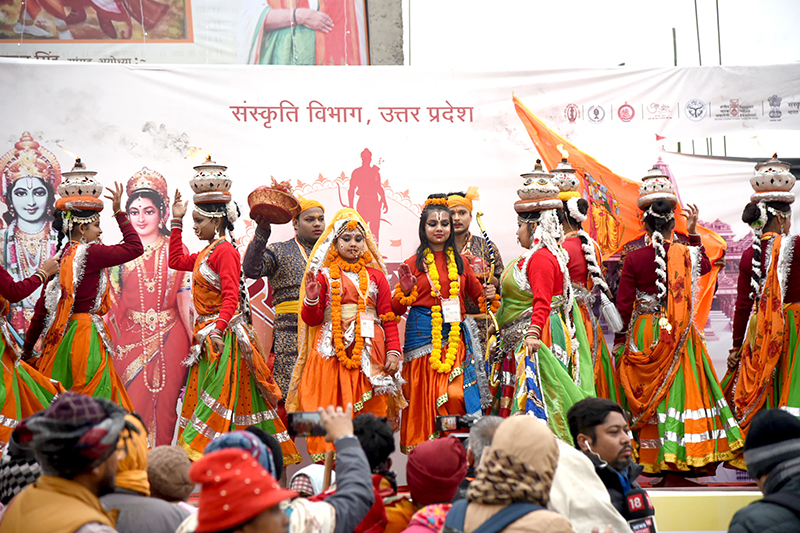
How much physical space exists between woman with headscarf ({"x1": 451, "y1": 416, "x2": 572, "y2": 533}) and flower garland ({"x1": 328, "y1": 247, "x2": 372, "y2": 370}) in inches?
116

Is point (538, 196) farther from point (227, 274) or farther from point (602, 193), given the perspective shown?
point (227, 274)

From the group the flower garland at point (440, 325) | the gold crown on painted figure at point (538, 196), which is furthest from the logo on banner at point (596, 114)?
the flower garland at point (440, 325)

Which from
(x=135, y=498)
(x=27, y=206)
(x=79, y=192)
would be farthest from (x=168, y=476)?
(x=27, y=206)

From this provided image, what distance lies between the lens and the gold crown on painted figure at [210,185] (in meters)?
5.55

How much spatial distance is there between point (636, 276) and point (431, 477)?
3.32 m

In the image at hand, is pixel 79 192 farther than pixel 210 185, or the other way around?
pixel 210 185

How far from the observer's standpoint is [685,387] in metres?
5.27

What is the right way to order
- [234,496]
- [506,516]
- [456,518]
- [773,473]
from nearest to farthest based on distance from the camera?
[234,496] → [506,516] → [456,518] → [773,473]

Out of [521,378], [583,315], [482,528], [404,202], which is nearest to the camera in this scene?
[482,528]

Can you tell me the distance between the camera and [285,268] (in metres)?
5.98

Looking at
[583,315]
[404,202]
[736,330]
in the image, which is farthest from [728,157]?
[404,202]

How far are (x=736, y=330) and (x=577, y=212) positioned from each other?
1.34 metres

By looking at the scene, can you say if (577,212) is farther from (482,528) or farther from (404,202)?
(482,528)

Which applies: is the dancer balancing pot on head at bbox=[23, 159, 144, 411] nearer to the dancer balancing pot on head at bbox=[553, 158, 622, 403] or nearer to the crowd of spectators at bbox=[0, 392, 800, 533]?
the crowd of spectators at bbox=[0, 392, 800, 533]
